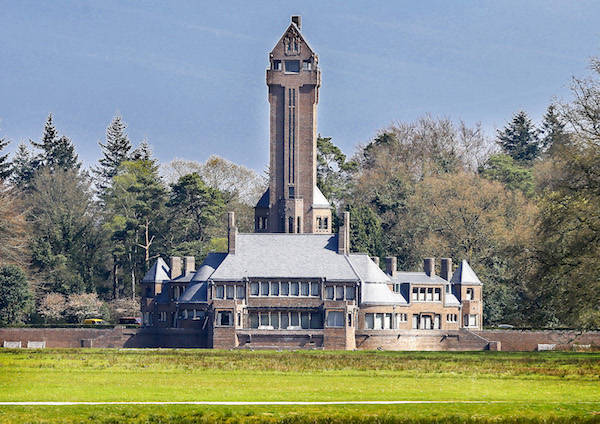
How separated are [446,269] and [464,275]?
157 cm

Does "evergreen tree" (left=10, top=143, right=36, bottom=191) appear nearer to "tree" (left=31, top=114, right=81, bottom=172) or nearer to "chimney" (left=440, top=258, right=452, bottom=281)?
"tree" (left=31, top=114, right=81, bottom=172)

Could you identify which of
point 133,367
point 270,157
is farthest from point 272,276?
point 133,367

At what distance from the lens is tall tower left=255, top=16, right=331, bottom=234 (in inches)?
4198

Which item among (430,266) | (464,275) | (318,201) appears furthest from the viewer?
(318,201)

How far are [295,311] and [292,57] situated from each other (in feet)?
81.1

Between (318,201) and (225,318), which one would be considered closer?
(225,318)

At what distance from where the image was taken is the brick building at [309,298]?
3593 inches

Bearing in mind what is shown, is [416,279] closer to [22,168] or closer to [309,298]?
[309,298]

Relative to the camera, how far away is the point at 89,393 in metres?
40.3

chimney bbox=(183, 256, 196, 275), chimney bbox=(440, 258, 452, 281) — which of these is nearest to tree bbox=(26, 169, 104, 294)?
chimney bbox=(183, 256, 196, 275)

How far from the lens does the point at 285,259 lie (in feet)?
314

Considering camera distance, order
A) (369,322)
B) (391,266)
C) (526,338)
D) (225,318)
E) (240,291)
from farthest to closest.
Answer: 1. (391,266)
2. (240,291)
3. (369,322)
4. (526,338)
5. (225,318)

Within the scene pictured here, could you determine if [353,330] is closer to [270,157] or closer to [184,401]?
[270,157]

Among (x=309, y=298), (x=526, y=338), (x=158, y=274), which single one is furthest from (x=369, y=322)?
(x=158, y=274)
